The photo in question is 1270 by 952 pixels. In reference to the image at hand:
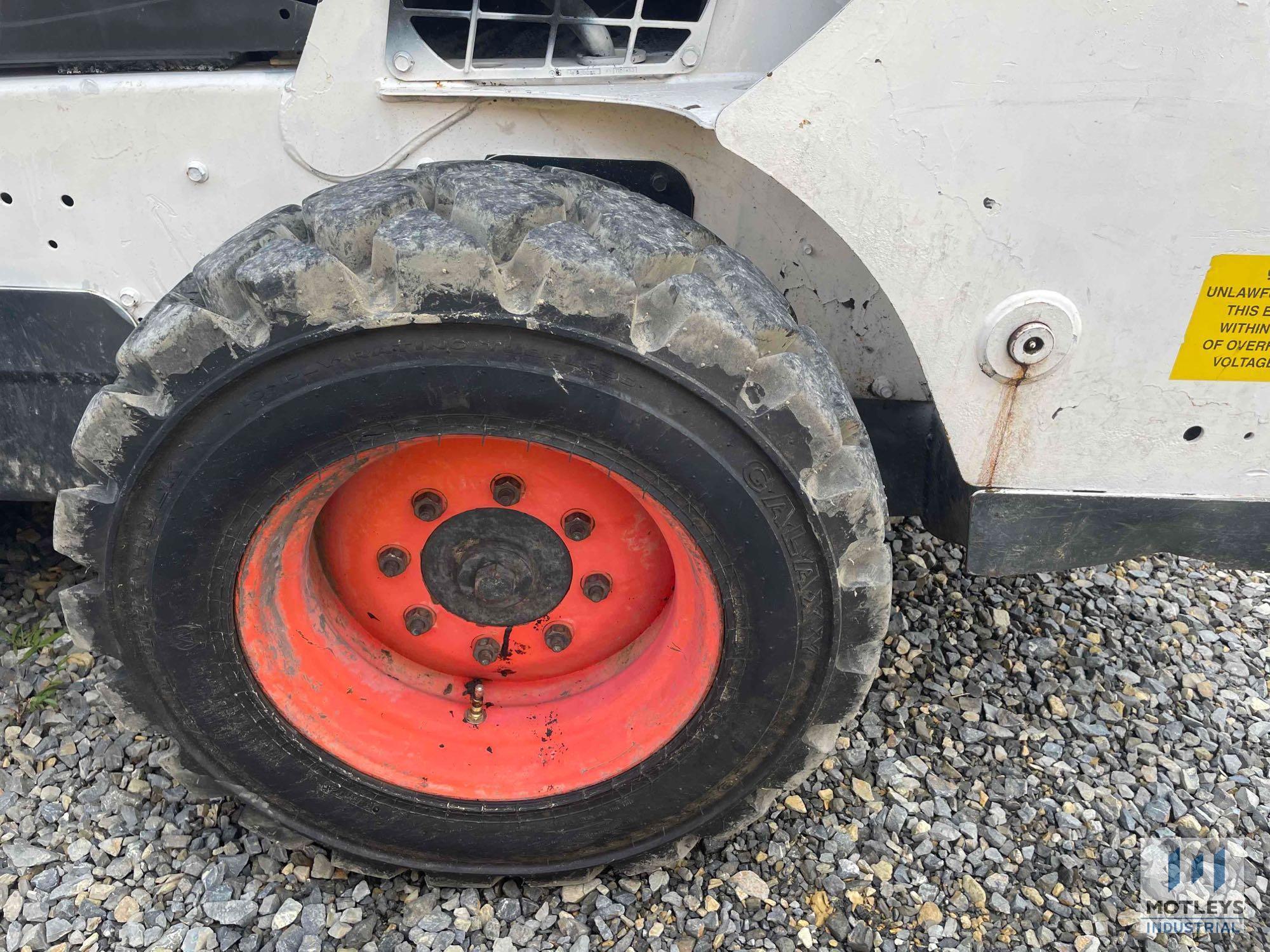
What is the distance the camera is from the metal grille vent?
153 cm

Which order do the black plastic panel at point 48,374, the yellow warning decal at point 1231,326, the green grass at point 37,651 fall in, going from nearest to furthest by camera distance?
the yellow warning decal at point 1231,326
the black plastic panel at point 48,374
the green grass at point 37,651

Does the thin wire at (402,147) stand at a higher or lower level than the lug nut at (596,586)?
higher

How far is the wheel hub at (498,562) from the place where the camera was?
1.69 metres

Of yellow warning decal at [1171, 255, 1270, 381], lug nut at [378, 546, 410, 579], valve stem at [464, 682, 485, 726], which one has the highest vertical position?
yellow warning decal at [1171, 255, 1270, 381]

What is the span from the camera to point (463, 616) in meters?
1.77

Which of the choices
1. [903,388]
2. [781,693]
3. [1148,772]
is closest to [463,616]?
[781,693]

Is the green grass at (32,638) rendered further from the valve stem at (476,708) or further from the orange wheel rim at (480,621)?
the valve stem at (476,708)

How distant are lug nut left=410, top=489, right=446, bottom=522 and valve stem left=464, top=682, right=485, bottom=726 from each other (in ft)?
1.22

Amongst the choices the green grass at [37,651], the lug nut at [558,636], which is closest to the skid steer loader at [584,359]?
the lug nut at [558,636]

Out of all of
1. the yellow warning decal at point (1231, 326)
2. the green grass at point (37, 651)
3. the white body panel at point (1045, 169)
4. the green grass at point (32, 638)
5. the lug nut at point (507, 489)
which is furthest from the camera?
the green grass at point (32, 638)

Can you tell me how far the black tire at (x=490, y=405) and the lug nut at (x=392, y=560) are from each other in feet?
0.89

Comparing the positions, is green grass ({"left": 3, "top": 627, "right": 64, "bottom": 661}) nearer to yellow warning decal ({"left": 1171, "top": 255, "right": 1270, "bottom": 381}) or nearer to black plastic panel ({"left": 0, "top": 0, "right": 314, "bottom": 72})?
black plastic panel ({"left": 0, "top": 0, "right": 314, "bottom": 72})

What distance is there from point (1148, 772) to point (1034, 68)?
5.14 ft

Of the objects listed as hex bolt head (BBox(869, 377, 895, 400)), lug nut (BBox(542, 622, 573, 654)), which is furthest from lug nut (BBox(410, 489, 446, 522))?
hex bolt head (BBox(869, 377, 895, 400))
